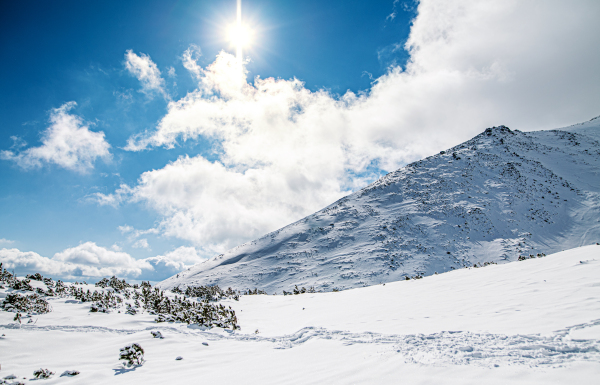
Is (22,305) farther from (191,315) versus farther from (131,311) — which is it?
(191,315)

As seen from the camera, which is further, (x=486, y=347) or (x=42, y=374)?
(x=42, y=374)

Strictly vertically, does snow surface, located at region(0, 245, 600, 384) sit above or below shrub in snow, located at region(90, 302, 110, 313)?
below

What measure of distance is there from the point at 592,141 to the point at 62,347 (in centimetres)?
8152

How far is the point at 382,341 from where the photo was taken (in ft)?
16.9

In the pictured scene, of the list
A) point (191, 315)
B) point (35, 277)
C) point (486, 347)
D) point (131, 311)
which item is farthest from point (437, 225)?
point (35, 277)

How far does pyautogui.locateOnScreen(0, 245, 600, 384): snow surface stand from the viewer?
3.39 m

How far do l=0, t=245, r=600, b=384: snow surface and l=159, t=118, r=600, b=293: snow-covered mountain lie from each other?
1742 cm

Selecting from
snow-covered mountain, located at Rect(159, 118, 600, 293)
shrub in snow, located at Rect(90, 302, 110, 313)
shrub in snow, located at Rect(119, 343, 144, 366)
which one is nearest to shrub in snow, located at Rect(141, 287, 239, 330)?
shrub in snow, located at Rect(90, 302, 110, 313)

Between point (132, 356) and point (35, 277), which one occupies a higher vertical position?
point (35, 277)

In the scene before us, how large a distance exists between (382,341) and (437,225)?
33.4m

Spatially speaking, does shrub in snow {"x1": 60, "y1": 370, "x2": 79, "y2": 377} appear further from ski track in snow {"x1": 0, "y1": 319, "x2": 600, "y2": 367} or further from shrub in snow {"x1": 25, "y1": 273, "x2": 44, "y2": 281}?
shrub in snow {"x1": 25, "y1": 273, "x2": 44, "y2": 281}

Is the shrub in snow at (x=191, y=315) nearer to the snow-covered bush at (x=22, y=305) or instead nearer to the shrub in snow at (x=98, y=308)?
the shrub in snow at (x=98, y=308)

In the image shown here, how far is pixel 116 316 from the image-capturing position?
859cm

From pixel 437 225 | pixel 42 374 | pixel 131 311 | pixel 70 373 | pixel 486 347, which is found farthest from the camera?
pixel 437 225
